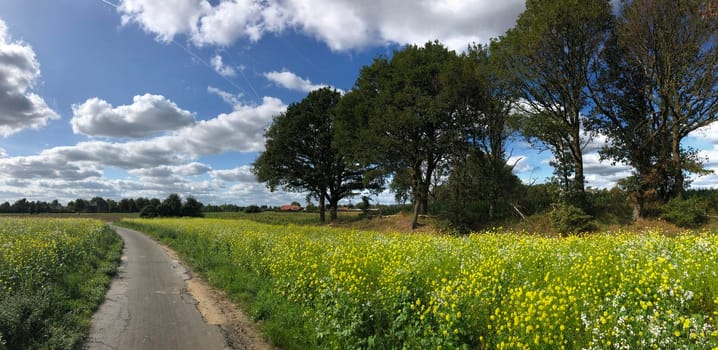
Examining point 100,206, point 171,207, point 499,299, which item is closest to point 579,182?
point 499,299

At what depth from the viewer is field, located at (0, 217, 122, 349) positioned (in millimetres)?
6582

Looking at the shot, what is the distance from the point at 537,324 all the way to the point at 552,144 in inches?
977

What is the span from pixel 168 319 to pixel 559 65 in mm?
26252

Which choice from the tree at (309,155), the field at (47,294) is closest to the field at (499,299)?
the field at (47,294)

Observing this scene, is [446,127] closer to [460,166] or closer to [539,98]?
[460,166]

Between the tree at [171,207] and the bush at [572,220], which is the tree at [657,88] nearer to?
the bush at [572,220]

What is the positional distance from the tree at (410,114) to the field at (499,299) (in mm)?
21744

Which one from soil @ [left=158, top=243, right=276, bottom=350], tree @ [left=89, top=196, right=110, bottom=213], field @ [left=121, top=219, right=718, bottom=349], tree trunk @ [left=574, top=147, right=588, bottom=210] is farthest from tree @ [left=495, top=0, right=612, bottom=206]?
tree @ [left=89, top=196, right=110, bottom=213]

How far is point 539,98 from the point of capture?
1046 inches

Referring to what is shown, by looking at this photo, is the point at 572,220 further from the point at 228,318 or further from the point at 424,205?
the point at 228,318

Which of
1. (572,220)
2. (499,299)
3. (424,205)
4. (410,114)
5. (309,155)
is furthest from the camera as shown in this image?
(309,155)

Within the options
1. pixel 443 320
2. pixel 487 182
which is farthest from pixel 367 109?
pixel 443 320

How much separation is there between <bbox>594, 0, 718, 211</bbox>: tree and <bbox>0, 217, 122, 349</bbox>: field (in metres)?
28.3

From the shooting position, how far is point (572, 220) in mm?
23312
